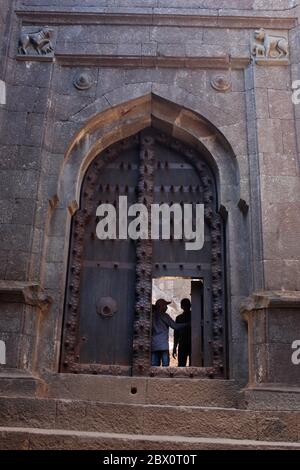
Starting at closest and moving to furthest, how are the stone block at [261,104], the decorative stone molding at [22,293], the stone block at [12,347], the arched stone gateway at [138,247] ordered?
the stone block at [12,347], the decorative stone molding at [22,293], the arched stone gateway at [138,247], the stone block at [261,104]

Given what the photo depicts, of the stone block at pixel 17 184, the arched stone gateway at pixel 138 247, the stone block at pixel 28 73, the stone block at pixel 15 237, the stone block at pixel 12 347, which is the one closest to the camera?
the stone block at pixel 12 347

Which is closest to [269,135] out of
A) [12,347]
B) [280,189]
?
[280,189]

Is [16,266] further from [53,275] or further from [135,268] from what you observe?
[135,268]

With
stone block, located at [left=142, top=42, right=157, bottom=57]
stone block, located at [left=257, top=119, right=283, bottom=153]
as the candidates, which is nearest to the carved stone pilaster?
stone block, located at [left=142, top=42, right=157, bottom=57]

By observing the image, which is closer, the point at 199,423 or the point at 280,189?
the point at 199,423

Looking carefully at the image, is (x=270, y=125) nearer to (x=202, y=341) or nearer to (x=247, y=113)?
(x=247, y=113)

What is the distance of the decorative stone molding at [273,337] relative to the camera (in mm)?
6309

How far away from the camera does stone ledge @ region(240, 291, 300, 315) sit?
645 cm

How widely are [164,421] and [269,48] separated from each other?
5.25 m

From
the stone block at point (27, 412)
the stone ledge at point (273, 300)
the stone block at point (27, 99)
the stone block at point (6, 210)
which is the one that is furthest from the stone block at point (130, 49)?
the stone block at point (27, 412)

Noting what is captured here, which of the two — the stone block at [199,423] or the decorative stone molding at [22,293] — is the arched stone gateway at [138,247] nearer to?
the decorative stone molding at [22,293]

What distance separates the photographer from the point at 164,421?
4.89 m

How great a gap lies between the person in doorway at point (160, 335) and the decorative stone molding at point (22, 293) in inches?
60.2
